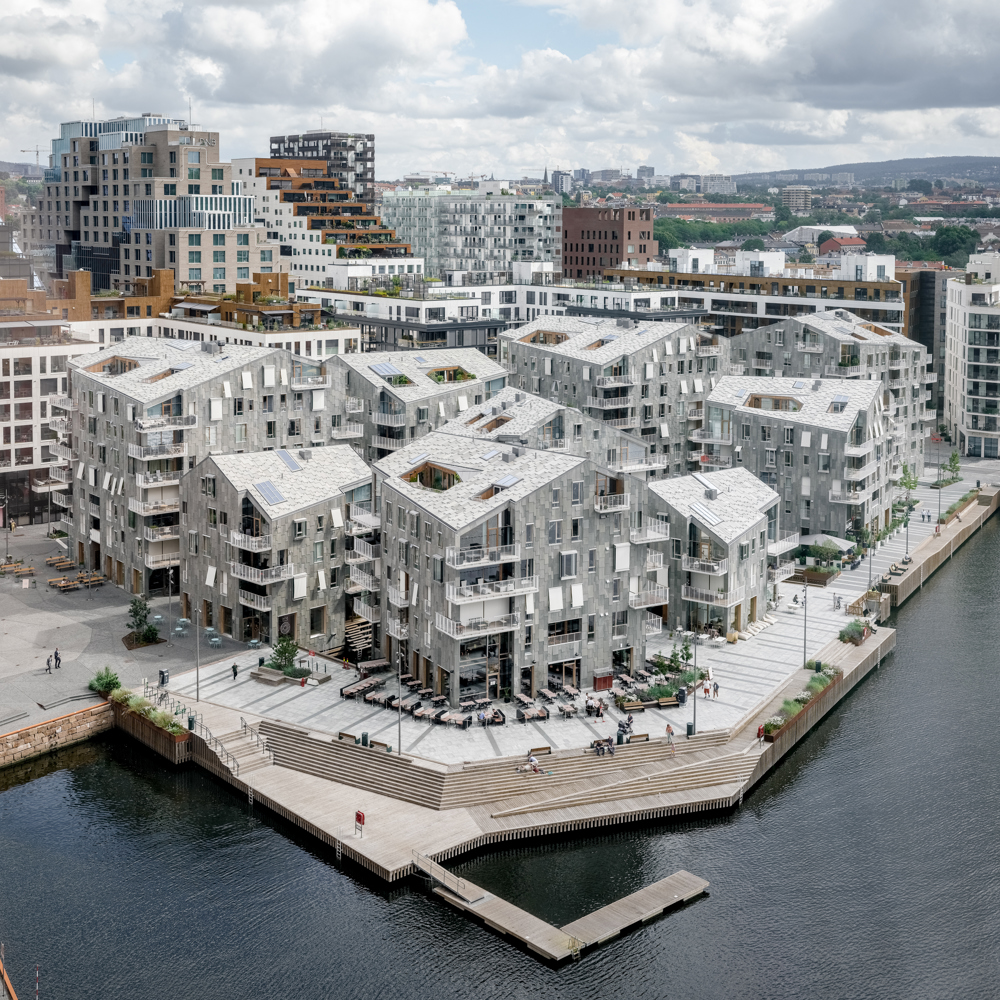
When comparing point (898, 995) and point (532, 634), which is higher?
point (532, 634)

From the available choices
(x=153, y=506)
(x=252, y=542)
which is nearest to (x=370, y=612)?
(x=252, y=542)

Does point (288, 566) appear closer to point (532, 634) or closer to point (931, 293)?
point (532, 634)

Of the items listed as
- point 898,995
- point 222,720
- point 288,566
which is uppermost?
point 288,566

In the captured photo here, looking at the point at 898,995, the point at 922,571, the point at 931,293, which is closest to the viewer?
the point at 898,995

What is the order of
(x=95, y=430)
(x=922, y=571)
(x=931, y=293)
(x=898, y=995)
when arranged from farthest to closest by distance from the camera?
(x=931, y=293)
(x=922, y=571)
(x=95, y=430)
(x=898, y=995)

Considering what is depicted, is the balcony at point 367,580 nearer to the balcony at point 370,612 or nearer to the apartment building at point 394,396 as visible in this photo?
the balcony at point 370,612

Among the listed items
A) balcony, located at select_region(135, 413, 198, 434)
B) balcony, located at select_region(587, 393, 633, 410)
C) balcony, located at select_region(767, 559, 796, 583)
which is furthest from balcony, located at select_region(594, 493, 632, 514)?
balcony, located at select_region(587, 393, 633, 410)

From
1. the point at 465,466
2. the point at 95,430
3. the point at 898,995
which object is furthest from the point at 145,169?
the point at 898,995
